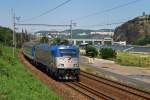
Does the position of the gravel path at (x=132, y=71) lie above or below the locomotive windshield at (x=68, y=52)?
below

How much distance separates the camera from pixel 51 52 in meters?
37.4

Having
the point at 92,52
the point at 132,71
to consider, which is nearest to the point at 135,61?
the point at 132,71

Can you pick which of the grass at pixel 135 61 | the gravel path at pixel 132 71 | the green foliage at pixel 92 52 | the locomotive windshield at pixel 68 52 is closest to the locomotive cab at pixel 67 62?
the locomotive windshield at pixel 68 52

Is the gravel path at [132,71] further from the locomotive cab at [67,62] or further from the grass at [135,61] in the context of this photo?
the locomotive cab at [67,62]

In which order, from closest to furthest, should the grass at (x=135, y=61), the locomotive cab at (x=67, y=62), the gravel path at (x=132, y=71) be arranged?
the locomotive cab at (x=67, y=62) < the gravel path at (x=132, y=71) < the grass at (x=135, y=61)

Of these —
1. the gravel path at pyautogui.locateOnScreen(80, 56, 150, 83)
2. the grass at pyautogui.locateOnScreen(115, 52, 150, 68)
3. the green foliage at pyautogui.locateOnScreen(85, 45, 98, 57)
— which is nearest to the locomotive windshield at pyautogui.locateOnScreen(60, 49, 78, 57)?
the gravel path at pyautogui.locateOnScreen(80, 56, 150, 83)

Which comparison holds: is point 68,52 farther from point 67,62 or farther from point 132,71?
point 132,71

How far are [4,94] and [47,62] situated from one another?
76.1 feet

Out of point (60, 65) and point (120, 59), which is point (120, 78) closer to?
point (60, 65)

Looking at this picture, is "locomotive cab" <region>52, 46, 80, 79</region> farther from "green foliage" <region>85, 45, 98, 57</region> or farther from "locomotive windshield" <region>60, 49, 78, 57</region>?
"green foliage" <region>85, 45, 98, 57</region>

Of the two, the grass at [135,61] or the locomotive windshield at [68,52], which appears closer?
the locomotive windshield at [68,52]

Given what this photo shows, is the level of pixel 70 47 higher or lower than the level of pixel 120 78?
higher

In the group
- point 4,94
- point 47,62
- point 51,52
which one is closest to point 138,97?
point 4,94

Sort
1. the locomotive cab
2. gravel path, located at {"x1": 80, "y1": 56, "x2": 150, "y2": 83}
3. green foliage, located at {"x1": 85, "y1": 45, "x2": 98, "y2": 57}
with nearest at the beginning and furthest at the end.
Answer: the locomotive cab < gravel path, located at {"x1": 80, "y1": 56, "x2": 150, "y2": 83} < green foliage, located at {"x1": 85, "y1": 45, "x2": 98, "y2": 57}
